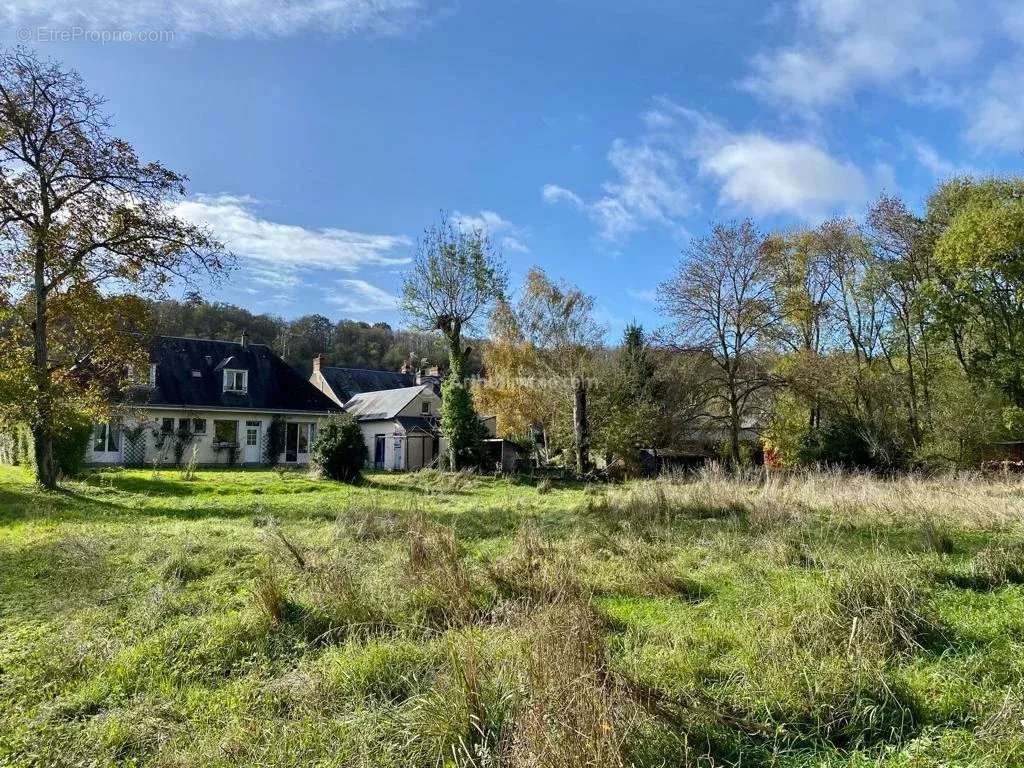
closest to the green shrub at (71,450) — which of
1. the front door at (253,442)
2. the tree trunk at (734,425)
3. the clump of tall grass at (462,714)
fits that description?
the front door at (253,442)

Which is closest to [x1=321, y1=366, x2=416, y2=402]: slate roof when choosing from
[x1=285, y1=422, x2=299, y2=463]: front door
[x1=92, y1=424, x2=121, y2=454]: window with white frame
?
[x1=285, y1=422, x2=299, y2=463]: front door

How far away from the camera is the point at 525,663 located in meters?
3.84

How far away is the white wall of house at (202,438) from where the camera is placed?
2693 cm

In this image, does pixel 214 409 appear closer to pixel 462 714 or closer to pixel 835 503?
pixel 835 503

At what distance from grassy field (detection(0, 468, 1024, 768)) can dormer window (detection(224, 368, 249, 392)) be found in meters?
22.4

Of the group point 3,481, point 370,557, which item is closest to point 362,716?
point 370,557

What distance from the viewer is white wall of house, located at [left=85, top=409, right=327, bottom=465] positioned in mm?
26928

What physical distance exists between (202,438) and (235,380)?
10.5 ft

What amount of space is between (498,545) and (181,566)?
3895 millimetres

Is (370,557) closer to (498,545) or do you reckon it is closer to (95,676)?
(498,545)

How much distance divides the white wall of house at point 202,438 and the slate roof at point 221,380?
1.69ft

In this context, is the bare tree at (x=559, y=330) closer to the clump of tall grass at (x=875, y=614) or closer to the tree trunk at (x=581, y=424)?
the tree trunk at (x=581, y=424)

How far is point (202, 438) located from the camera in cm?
2923

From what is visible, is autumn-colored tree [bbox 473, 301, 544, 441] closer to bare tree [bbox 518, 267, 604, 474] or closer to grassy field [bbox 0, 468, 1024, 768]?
bare tree [bbox 518, 267, 604, 474]
